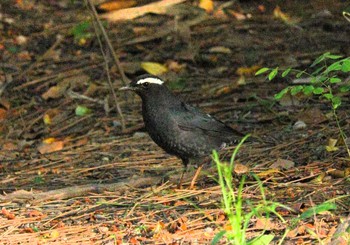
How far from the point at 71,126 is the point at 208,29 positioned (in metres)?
2.96

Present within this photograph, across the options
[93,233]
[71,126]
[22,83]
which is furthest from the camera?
[22,83]

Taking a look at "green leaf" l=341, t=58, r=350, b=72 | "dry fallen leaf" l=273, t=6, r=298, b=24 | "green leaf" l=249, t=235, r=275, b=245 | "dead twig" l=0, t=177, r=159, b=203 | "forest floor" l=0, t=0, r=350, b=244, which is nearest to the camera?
"green leaf" l=249, t=235, r=275, b=245

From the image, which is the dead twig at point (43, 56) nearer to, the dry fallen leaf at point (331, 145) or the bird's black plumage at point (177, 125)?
the bird's black plumage at point (177, 125)

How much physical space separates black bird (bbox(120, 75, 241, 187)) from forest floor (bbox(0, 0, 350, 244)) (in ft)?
0.73

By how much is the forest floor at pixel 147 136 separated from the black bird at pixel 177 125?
22 cm

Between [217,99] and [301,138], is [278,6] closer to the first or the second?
[217,99]

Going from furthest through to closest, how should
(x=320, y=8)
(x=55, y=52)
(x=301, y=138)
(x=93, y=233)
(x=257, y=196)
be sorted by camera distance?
(x=320, y=8) → (x=55, y=52) → (x=301, y=138) → (x=257, y=196) → (x=93, y=233)

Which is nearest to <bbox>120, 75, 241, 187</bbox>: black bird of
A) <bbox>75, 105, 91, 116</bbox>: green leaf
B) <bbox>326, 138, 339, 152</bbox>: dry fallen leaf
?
<bbox>326, 138, 339, 152</bbox>: dry fallen leaf

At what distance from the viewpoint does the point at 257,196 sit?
5.92m

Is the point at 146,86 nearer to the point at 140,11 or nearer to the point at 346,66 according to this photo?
the point at 346,66

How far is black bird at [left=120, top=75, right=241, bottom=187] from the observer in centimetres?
683

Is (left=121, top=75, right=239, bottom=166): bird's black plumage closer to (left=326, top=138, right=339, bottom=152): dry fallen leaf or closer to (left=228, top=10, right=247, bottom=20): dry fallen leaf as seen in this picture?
(left=326, top=138, right=339, bottom=152): dry fallen leaf

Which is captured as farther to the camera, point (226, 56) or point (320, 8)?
point (320, 8)

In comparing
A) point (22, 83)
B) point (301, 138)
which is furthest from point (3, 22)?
point (301, 138)
